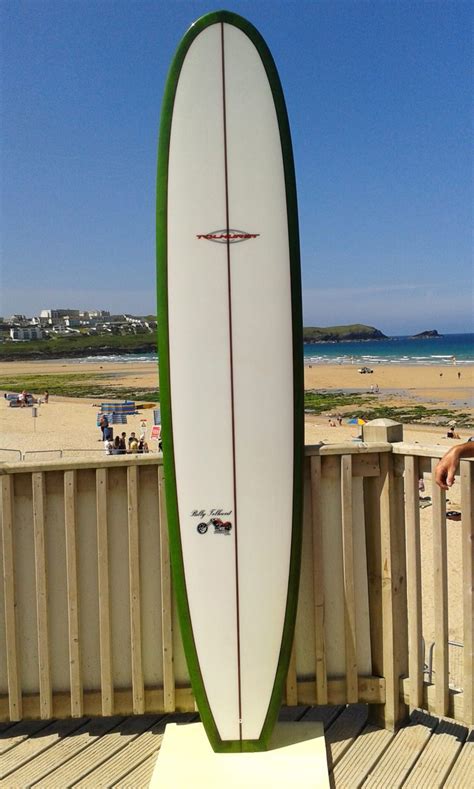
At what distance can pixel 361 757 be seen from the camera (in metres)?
2.36

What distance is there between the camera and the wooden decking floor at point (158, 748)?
2232 mm

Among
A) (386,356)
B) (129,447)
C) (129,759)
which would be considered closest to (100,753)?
(129,759)

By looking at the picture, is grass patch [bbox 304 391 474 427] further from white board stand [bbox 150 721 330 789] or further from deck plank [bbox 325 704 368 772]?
white board stand [bbox 150 721 330 789]

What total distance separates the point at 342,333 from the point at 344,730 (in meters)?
122

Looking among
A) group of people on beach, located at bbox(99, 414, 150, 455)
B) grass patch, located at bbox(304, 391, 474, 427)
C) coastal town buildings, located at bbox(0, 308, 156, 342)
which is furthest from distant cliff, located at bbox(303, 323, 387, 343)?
group of people on beach, located at bbox(99, 414, 150, 455)

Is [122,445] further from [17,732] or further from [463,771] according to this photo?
[463,771]

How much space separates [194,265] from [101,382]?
4243 cm

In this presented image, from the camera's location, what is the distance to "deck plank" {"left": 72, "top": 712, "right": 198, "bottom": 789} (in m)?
2.23

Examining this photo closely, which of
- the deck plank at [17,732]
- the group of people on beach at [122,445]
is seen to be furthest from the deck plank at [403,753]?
the group of people on beach at [122,445]

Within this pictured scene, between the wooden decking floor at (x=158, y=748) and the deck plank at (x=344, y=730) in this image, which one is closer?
the wooden decking floor at (x=158, y=748)

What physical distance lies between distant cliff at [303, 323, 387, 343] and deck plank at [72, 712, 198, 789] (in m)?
109

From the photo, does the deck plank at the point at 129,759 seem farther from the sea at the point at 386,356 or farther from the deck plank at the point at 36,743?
the sea at the point at 386,356

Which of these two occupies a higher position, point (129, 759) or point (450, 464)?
point (450, 464)
